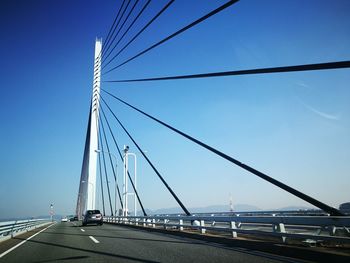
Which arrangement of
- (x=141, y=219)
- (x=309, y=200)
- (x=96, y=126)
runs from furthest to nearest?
1. (x=96, y=126)
2. (x=141, y=219)
3. (x=309, y=200)

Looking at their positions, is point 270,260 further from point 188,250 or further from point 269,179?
point 188,250

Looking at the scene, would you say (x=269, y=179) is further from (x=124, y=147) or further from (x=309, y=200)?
(x=124, y=147)

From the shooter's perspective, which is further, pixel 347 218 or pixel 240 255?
pixel 240 255

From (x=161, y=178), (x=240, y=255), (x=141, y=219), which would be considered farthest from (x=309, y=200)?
(x=141, y=219)

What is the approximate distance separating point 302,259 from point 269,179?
6.38 feet

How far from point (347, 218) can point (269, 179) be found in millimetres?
2266

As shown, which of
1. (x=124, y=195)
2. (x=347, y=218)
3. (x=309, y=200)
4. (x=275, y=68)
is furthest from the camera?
(x=124, y=195)

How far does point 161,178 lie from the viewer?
1761cm

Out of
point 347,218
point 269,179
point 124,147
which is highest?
point 124,147

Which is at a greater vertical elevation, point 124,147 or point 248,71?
point 124,147

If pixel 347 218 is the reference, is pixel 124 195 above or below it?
above

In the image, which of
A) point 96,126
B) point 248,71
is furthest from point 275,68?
point 96,126

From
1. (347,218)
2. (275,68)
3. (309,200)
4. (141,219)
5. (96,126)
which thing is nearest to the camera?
(347,218)

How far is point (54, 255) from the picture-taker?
370 inches
